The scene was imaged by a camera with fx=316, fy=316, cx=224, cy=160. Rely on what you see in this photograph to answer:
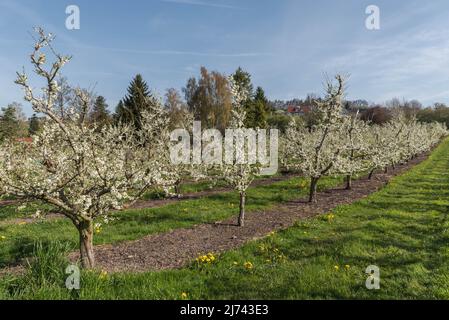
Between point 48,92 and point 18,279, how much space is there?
3.66 meters

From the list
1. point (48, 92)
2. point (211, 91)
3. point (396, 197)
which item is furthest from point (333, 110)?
point (211, 91)

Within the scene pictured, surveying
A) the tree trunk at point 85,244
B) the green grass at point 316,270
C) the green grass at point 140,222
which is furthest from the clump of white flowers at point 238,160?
the tree trunk at point 85,244

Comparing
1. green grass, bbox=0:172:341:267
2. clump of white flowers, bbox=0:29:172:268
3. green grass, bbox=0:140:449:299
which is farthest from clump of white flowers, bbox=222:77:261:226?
clump of white flowers, bbox=0:29:172:268

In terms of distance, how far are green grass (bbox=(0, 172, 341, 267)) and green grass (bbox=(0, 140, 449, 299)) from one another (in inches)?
120

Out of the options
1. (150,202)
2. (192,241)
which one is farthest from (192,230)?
(150,202)

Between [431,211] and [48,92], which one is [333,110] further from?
[48,92]

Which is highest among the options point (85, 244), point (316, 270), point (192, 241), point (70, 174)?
point (70, 174)

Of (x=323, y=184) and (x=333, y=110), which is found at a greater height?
(x=333, y=110)

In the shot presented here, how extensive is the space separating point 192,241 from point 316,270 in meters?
4.21

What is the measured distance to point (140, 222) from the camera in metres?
12.1

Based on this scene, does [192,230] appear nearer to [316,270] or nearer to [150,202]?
[316,270]

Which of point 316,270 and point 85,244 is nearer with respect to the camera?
point 316,270

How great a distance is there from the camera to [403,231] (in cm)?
987

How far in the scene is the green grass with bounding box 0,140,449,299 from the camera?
19.0ft
